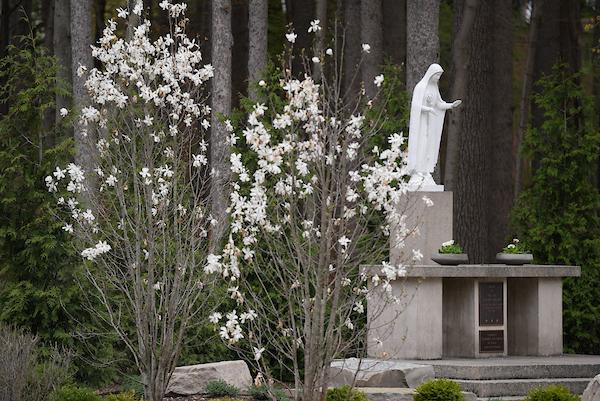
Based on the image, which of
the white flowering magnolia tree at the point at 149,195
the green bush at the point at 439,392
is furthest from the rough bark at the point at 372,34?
the green bush at the point at 439,392

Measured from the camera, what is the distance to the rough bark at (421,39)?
1797 cm

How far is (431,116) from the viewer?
1476cm

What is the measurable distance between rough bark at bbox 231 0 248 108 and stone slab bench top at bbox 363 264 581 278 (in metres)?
13.9

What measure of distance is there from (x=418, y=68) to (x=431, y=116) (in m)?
3.34

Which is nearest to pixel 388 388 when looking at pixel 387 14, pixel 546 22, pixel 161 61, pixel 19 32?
pixel 161 61

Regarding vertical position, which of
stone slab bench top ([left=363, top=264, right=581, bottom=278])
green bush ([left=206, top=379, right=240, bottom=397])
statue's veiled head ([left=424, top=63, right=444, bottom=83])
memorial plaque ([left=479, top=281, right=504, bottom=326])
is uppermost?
statue's veiled head ([left=424, top=63, right=444, bottom=83])

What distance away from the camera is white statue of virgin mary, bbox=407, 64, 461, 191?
14648mm

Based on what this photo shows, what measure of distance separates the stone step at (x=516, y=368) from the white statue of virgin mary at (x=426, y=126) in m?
2.33

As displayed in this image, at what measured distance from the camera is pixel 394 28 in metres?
25.2

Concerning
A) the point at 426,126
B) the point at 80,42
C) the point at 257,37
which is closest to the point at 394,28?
the point at 257,37

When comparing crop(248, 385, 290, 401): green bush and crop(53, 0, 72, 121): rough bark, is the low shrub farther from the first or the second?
crop(53, 0, 72, 121): rough bark

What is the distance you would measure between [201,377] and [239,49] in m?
16.0

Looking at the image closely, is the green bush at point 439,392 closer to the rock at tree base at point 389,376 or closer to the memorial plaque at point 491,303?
the rock at tree base at point 389,376

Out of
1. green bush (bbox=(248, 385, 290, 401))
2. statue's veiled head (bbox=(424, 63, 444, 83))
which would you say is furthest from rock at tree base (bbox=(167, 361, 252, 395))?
statue's veiled head (bbox=(424, 63, 444, 83))
